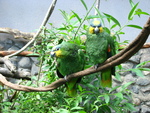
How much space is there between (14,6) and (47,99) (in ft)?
4.79

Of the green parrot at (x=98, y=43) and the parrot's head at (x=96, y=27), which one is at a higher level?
the parrot's head at (x=96, y=27)

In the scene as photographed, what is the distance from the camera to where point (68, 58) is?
4.02 feet

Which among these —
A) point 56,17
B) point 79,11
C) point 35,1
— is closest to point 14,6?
point 35,1

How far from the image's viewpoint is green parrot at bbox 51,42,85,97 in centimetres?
119

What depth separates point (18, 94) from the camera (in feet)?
6.20

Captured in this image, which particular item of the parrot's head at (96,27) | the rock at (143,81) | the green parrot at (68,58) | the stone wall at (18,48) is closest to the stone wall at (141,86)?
the rock at (143,81)

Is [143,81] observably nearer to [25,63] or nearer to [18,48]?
[25,63]

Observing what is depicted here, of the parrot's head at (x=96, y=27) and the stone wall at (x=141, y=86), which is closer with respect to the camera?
the parrot's head at (x=96, y=27)

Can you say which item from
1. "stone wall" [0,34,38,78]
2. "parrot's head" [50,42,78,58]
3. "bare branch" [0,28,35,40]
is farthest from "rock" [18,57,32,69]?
"parrot's head" [50,42,78,58]

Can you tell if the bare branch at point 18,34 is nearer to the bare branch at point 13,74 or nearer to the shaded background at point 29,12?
the shaded background at point 29,12

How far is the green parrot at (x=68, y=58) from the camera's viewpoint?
3.91 ft

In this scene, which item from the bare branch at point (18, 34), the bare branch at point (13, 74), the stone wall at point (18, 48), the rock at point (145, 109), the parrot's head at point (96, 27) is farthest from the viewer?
the stone wall at point (18, 48)

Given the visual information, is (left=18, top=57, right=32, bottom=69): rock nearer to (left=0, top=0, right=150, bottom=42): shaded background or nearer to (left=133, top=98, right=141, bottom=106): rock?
(left=0, top=0, right=150, bottom=42): shaded background

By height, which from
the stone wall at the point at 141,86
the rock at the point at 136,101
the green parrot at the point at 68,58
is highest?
the green parrot at the point at 68,58
